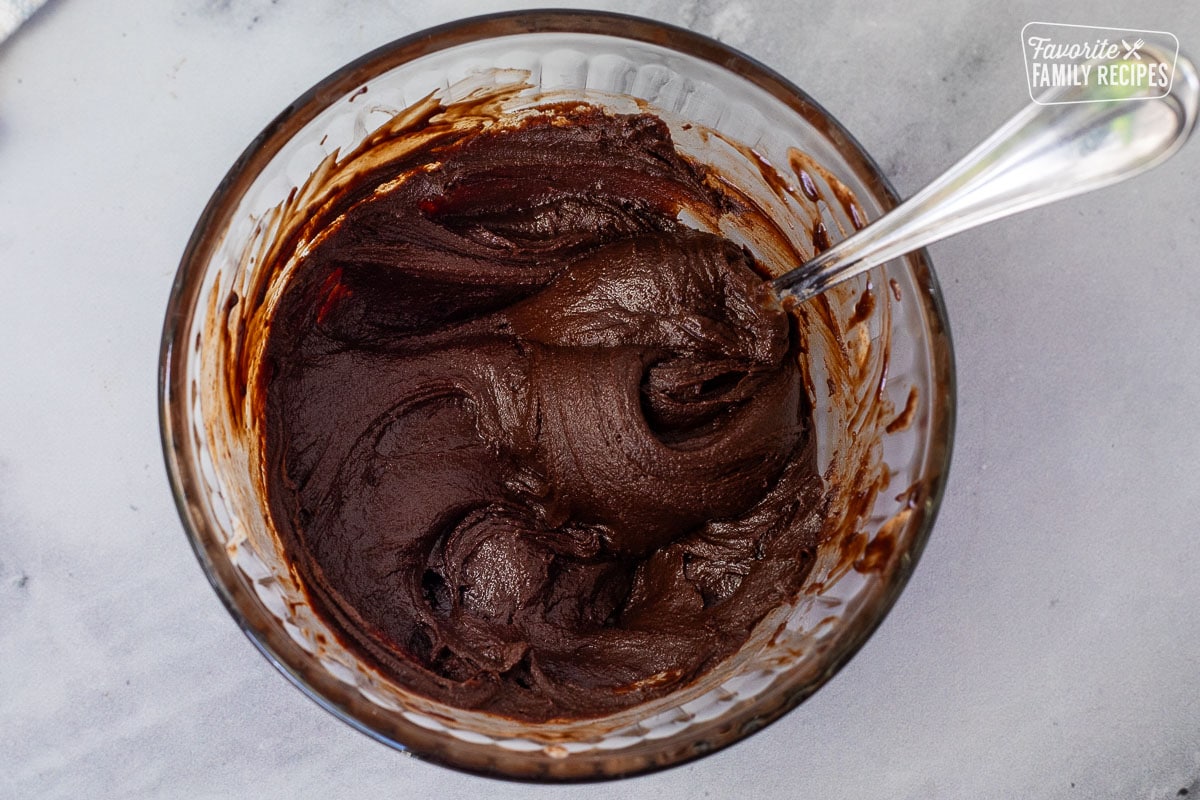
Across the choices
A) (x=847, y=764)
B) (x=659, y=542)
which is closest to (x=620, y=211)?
(x=659, y=542)

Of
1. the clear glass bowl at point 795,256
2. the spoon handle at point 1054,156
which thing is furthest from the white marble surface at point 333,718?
the spoon handle at point 1054,156

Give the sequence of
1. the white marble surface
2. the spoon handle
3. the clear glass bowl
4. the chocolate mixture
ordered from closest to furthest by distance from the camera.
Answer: the spoon handle < the clear glass bowl < the chocolate mixture < the white marble surface

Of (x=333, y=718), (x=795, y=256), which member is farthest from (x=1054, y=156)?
(x=333, y=718)

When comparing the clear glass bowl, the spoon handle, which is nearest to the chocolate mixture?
the clear glass bowl

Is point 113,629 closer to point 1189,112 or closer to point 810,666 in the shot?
point 810,666

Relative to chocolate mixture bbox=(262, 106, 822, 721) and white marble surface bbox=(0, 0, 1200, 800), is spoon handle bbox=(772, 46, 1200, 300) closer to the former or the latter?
chocolate mixture bbox=(262, 106, 822, 721)
